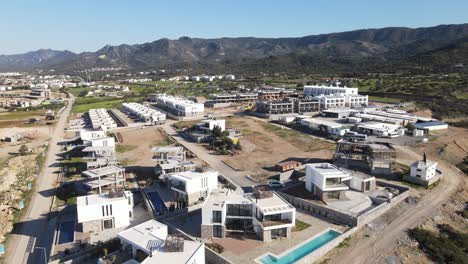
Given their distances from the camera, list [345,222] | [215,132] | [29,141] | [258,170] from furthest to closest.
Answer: [29,141] → [215,132] → [258,170] → [345,222]

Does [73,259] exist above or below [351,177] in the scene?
below

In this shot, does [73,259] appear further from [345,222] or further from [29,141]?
[29,141]

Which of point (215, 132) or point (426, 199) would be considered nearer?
point (426, 199)

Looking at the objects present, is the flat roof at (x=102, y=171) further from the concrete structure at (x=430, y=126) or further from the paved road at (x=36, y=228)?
the concrete structure at (x=430, y=126)

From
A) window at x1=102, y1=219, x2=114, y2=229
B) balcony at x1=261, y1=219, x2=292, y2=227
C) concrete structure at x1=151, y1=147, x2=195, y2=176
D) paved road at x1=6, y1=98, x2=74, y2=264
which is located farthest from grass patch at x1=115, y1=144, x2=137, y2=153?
balcony at x1=261, y1=219, x2=292, y2=227

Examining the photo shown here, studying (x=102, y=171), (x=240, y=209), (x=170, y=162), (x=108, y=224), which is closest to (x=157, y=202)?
(x=108, y=224)

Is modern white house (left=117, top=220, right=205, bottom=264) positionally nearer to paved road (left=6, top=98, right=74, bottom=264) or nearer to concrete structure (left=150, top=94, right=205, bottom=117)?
paved road (left=6, top=98, right=74, bottom=264)

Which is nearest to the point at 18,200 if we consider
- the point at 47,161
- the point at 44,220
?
the point at 44,220
